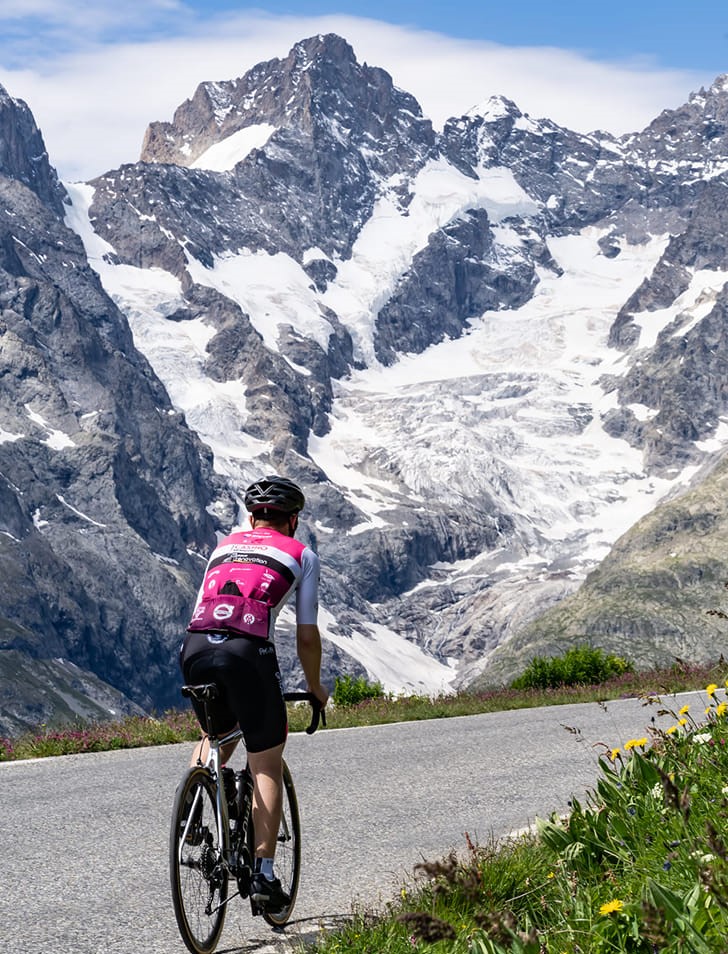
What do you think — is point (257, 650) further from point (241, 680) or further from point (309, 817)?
point (309, 817)

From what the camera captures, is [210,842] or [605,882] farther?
[210,842]

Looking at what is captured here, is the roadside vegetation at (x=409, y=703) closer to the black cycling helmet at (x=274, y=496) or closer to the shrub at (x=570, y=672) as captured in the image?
the shrub at (x=570, y=672)

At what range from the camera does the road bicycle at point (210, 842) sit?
6.71 meters

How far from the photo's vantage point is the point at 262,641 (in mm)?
7035

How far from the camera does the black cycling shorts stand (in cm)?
693

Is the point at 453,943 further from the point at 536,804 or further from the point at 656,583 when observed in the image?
the point at 656,583

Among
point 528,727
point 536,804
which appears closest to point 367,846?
point 536,804

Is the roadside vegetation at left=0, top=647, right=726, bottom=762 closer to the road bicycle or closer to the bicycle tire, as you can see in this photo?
the bicycle tire

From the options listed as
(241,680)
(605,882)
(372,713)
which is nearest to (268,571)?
(241,680)

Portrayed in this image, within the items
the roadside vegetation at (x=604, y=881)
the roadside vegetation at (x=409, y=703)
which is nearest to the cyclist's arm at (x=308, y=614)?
the roadside vegetation at (x=604, y=881)

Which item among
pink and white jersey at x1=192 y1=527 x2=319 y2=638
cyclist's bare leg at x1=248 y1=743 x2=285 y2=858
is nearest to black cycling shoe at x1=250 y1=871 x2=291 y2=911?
cyclist's bare leg at x1=248 y1=743 x2=285 y2=858

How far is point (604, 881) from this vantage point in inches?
271

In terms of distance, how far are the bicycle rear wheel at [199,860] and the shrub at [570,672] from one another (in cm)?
1952

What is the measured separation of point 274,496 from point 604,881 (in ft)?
9.29
